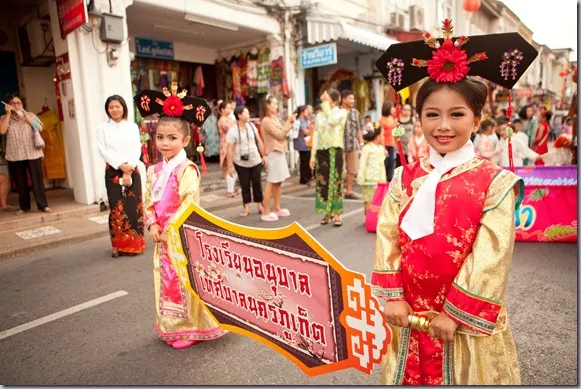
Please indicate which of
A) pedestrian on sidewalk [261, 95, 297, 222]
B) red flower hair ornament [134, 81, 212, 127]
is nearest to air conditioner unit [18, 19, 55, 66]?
pedestrian on sidewalk [261, 95, 297, 222]

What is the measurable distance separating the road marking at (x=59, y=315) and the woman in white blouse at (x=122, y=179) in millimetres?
1178

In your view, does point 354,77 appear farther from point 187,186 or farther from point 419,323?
point 419,323

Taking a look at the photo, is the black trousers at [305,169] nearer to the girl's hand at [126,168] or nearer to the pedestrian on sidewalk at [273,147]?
the pedestrian on sidewalk at [273,147]

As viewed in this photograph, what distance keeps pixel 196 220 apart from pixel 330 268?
2.81 ft

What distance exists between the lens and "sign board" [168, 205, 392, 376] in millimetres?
1621

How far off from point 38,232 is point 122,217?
176 centimetres

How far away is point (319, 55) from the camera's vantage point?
1022 centimetres

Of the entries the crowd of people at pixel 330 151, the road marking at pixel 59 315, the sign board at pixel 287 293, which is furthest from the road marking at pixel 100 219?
the sign board at pixel 287 293

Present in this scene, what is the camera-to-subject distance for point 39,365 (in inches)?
103

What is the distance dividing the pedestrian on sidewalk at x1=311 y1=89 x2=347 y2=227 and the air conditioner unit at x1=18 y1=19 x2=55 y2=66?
547 cm

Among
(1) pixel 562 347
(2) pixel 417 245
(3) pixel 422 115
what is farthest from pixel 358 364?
(1) pixel 562 347

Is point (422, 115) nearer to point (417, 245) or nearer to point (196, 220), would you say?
point (417, 245)

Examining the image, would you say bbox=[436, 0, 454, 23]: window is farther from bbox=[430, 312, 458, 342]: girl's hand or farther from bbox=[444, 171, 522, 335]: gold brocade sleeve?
bbox=[430, 312, 458, 342]: girl's hand

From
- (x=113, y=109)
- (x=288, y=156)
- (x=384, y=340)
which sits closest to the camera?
(x=384, y=340)
